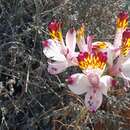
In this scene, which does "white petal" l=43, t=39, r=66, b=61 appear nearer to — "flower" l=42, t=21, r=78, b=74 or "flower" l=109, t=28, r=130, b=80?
"flower" l=42, t=21, r=78, b=74

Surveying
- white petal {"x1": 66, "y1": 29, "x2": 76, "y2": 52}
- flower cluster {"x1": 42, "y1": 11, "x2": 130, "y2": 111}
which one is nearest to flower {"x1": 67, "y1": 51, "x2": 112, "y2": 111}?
flower cluster {"x1": 42, "y1": 11, "x2": 130, "y2": 111}

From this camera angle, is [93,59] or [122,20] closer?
[93,59]

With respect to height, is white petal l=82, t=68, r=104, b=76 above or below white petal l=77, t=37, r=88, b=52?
below

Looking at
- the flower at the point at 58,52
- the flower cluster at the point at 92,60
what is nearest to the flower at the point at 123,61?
the flower cluster at the point at 92,60

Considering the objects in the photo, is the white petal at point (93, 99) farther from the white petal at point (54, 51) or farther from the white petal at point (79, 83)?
the white petal at point (54, 51)

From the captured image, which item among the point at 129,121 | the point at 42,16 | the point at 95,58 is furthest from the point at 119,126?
the point at 95,58

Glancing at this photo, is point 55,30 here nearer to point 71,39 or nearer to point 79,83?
point 71,39

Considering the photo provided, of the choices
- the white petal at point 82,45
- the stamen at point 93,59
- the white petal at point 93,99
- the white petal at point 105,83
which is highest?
the white petal at point 82,45

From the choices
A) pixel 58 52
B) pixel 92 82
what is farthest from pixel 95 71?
pixel 58 52
